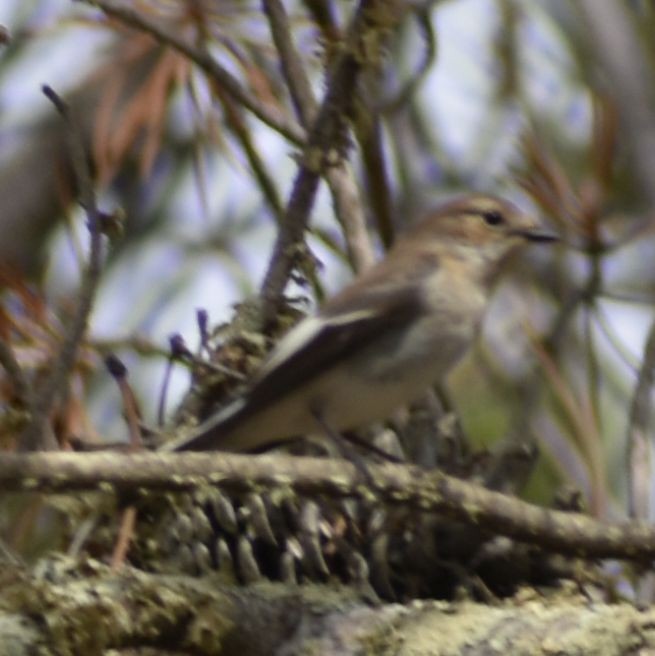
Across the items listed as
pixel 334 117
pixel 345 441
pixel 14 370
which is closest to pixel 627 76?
pixel 334 117

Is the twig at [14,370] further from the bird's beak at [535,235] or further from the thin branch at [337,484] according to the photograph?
the bird's beak at [535,235]

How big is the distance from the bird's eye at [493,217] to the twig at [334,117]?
0.78 m

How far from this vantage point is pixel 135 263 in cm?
455

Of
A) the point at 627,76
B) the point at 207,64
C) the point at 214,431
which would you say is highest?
the point at 207,64

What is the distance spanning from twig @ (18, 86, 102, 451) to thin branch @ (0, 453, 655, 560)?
0.13 meters

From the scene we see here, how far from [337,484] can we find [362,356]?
2.51 feet

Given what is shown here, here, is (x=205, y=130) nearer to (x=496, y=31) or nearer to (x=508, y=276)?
(x=508, y=276)

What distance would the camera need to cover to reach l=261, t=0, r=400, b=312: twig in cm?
217

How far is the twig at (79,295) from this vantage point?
181cm

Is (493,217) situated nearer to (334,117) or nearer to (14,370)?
(334,117)

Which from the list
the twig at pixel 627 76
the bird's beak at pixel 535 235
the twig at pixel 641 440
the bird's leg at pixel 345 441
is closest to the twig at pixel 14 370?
the bird's leg at pixel 345 441

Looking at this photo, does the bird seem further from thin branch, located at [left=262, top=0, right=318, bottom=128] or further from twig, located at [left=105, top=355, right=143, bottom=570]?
thin branch, located at [left=262, top=0, right=318, bottom=128]

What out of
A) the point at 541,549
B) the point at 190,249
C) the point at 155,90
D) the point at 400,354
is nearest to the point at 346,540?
the point at 541,549

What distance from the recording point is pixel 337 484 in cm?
193
